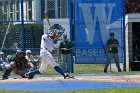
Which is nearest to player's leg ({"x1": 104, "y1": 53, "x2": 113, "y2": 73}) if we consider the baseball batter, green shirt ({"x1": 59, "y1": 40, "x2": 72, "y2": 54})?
green shirt ({"x1": 59, "y1": 40, "x2": 72, "y2": 54})

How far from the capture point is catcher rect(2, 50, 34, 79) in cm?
2067

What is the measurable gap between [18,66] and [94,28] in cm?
673

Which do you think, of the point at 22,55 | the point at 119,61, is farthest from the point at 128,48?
the point at 22,55

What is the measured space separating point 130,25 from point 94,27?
1992 millimetres

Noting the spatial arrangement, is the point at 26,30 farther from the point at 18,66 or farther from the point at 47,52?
the point at 47,52

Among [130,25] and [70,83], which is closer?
[70,83]

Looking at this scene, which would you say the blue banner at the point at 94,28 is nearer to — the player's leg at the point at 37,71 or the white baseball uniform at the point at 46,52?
the player's leg at the point at 37,71

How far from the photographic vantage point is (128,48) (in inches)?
1069

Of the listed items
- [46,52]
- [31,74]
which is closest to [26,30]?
[31,74]

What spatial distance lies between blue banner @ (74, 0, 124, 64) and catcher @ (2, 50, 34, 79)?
574cm

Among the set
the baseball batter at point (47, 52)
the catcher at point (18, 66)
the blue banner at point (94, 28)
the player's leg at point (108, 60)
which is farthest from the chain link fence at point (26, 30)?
the baseball batter at point (47, 52)

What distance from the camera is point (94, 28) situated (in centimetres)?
2658

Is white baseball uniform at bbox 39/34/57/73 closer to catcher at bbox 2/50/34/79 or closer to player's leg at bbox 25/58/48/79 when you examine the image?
player's leg at bbox 25/58/48/79

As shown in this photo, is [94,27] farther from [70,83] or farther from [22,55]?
[70,83]
